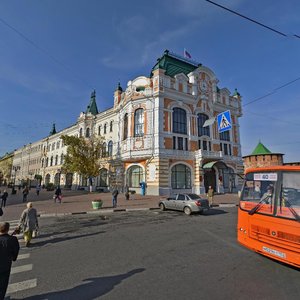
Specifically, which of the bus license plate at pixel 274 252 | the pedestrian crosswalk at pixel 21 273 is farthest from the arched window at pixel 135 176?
the bus license plate at pixel 274 252

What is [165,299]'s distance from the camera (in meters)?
3.85

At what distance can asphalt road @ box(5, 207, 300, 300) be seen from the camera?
4129mm

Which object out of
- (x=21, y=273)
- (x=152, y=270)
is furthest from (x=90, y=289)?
→ (x=21, y=273)

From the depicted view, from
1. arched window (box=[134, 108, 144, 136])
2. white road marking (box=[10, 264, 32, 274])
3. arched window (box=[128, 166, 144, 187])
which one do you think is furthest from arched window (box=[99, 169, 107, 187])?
white road marking (box=[10, 264, 32, 274])

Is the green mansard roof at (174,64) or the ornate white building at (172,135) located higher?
the green mansard roof at (174,64)

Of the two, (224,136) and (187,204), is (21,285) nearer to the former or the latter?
(187,204)

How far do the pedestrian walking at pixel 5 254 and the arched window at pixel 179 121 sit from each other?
2872cm

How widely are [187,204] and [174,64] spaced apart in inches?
1070

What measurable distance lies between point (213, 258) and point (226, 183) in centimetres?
3064

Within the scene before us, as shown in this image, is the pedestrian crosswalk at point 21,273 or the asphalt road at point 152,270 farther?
the pedestrian crosswalk at point 21,273

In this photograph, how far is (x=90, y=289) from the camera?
4305mm

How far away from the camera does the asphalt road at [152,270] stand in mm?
4129

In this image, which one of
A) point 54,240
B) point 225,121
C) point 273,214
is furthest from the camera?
point 225,121

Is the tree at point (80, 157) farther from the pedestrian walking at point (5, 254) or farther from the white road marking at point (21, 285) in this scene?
the pedestrian walking at point (5, 254)
